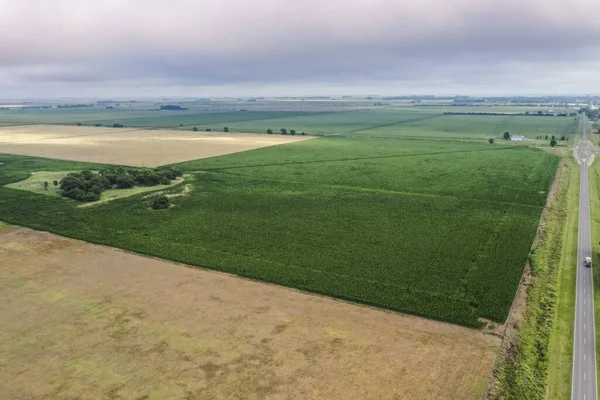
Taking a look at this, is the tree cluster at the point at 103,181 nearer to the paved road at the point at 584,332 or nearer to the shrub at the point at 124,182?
the shrub at the point at 124,182

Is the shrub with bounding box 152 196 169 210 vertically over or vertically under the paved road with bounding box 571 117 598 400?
over

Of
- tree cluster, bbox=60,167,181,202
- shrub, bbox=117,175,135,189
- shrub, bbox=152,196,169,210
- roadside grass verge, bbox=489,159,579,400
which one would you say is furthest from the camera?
shrub, bbox=117,175,135,189

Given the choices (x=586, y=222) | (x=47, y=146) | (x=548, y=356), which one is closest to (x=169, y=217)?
(x=548, y=356)

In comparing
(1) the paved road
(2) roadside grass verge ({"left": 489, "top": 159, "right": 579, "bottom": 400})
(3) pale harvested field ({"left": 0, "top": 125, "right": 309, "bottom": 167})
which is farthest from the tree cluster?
(1) the paved road

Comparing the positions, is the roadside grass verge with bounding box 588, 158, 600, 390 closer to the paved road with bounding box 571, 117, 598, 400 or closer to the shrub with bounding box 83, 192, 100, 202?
the paved road with bounding box 571, 117, 598, 400

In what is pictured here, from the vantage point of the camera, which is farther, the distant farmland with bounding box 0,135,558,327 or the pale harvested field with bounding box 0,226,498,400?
the distant farmland with bounding box 0,135,558,327

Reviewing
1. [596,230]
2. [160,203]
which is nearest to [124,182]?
[160,203]
